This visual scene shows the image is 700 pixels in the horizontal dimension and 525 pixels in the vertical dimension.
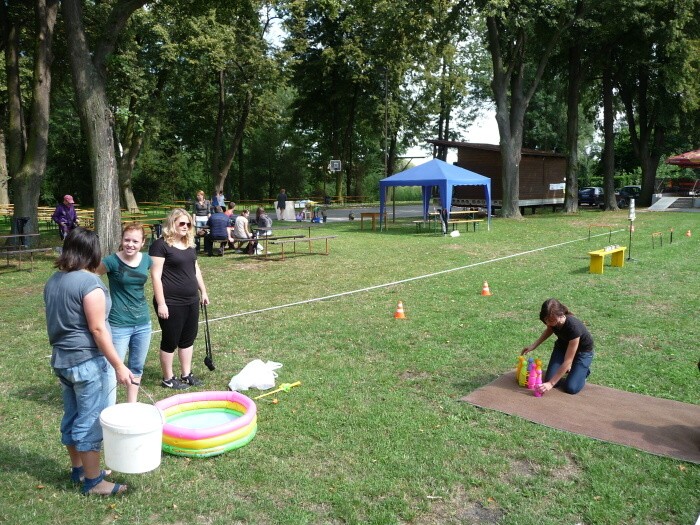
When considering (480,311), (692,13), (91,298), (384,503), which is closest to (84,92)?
(480,311)

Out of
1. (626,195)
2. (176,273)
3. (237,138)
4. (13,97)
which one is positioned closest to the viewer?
(176,273)

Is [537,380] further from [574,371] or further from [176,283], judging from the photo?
[176,283]

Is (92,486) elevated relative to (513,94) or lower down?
lower down

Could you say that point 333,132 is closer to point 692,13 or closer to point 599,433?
point 692,13

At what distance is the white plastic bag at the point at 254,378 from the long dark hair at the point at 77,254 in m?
2.46

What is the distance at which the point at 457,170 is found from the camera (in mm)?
23438

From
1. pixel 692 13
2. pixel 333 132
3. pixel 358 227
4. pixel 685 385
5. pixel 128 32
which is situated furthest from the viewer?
pixel 333 132

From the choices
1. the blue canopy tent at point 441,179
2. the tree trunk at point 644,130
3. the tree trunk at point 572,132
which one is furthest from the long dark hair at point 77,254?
A: the tree trunk at point 644,130

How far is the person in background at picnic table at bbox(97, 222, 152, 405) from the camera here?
4.74m

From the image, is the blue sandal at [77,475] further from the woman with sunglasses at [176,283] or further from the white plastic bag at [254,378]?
the white plastic bag at [254,378]

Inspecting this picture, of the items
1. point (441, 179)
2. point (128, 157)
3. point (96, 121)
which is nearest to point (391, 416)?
point (96, 121)

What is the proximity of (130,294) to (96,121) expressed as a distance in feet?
35.6

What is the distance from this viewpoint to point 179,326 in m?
5.65

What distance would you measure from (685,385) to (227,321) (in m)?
5.82
